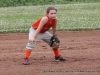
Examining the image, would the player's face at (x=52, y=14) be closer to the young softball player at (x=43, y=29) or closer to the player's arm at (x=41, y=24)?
the young softball player at (x=43, y=29)

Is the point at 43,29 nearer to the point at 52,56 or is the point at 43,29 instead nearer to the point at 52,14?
the point at 52,14

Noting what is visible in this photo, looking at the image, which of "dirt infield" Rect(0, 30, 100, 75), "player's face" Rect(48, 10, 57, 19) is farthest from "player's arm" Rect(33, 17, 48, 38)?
"dirt infield" Rect(0, 30, 100, 75)

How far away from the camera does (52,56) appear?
8.84m

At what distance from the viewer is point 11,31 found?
1328 centimetres

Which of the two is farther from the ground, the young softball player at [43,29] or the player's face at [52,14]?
the player's face at [52,14]

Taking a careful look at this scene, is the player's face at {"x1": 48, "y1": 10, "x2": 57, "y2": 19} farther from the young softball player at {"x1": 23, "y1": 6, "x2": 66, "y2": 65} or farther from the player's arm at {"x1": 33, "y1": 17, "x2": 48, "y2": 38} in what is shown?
the player's arm at {"x1": 33, "y1": 17, "x2": 48, "y2": 38}

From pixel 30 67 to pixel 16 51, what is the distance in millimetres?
1987

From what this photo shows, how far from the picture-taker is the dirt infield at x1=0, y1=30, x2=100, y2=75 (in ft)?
23.7

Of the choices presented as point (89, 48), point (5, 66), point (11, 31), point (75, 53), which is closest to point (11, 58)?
point (5, 66)

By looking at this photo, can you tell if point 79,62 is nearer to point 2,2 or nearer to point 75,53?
point 75,53

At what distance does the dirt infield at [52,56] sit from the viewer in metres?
7.22

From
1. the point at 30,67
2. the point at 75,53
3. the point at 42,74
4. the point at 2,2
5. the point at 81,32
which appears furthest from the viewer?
the point at 2,2

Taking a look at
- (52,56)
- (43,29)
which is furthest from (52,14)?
(52,56)

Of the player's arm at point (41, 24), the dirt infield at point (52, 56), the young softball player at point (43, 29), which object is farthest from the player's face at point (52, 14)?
the dirt infield at point (52, 56)
